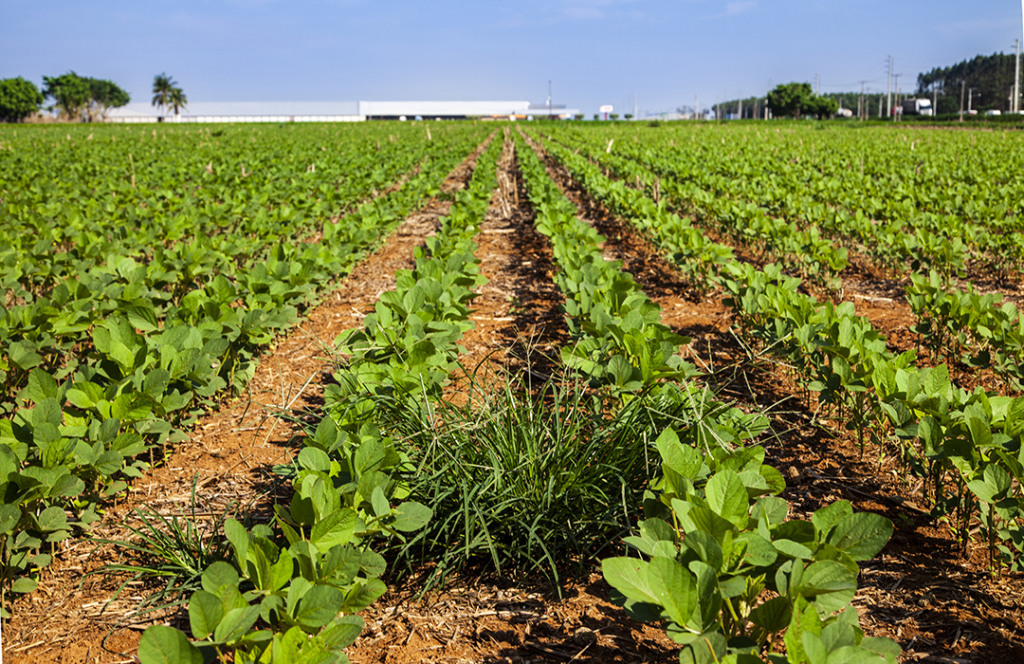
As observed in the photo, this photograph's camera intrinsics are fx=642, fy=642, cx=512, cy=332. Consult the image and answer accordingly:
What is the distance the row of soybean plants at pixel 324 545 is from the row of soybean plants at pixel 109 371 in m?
0.62

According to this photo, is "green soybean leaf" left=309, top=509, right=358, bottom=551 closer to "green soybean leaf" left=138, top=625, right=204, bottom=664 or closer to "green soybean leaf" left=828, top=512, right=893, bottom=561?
"green soybean leaf" left=138, top=625, right=204, bottom=664

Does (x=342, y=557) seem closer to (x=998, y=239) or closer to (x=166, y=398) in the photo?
(x=166, y=398)

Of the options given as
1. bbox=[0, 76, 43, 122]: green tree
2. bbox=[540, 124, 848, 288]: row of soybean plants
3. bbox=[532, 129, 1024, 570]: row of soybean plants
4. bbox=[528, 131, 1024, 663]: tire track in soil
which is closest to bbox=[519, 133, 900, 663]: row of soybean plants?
bbox=[528, 131, 1024, 663]: tire track in soil

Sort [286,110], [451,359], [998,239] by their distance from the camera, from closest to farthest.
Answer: [451,359], [998,239], [286,110]

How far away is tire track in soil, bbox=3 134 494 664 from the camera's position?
1.97m

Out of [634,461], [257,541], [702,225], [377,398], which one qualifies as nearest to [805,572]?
[634,461]

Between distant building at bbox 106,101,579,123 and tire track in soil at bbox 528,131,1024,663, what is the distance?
112m

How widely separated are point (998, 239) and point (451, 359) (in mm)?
6232

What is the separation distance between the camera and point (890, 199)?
9.50m

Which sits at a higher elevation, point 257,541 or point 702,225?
point 702,225

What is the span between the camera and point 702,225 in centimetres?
1001

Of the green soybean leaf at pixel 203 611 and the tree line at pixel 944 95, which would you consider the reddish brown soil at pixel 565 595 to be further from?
the tree line at pixel 944 95

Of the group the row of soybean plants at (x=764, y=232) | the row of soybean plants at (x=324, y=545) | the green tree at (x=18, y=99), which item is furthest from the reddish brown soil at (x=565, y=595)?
the green tree at (x=18, y=99)

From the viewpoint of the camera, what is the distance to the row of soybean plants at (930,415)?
6.61ft
